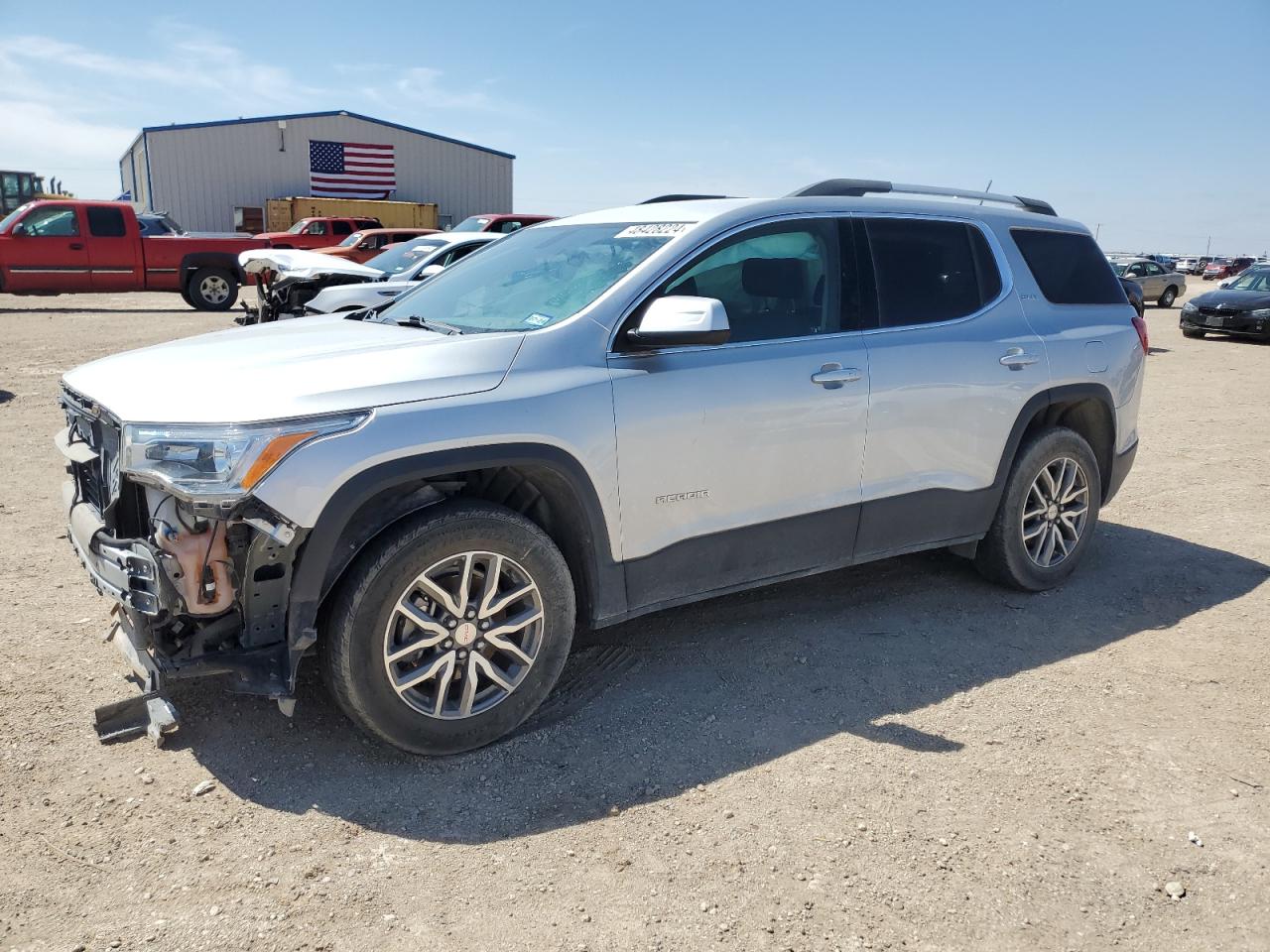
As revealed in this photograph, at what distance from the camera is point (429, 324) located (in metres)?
3.87

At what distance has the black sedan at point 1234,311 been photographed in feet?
61.4

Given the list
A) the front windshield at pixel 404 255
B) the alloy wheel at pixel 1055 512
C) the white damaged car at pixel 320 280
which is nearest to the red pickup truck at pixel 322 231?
the front windshield at pixel 404 255

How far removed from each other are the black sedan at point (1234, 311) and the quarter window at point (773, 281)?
18.4m

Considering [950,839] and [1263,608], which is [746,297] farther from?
[1263,608]

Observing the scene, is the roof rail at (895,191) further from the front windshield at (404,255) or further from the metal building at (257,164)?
the metal building at (257,164)

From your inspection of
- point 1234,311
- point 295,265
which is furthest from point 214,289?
point 1234,311

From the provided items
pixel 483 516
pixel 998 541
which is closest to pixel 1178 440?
pixel 998 541

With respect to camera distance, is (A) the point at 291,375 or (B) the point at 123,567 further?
(A) the point at 291,375

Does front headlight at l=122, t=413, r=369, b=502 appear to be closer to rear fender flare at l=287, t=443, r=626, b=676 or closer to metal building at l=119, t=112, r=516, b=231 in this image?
rear fender flare at l=287, t=443, r=626, b=676

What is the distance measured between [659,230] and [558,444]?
110 centimetres

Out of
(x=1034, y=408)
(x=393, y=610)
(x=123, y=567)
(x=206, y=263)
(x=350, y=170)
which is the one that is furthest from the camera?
(x=350, y=170)

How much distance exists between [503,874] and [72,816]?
1337mm

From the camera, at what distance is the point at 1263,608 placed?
484cm

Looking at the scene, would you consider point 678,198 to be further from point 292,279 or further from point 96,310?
point 96,310
